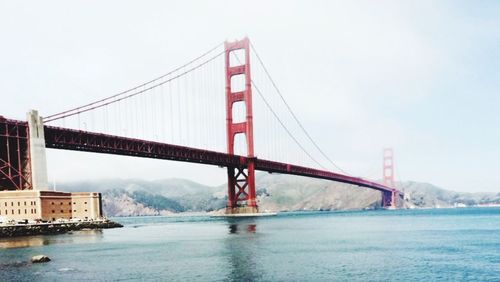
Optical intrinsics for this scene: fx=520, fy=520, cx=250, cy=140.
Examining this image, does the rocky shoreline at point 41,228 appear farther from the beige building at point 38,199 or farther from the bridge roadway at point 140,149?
the bridge roadway at point 140,149

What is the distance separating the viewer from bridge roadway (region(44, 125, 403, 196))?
7512cm

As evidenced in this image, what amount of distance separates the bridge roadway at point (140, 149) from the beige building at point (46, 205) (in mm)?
7303

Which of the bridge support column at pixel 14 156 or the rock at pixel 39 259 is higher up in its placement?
the bridge support column at pixel 14 156

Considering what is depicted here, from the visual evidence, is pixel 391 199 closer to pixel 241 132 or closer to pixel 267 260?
pixel 241 132

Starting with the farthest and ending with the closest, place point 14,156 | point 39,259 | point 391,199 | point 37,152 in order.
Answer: point 391,199 → point 37,152 → point 14,156 → point 39,259

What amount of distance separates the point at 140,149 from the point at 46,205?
2002 cm

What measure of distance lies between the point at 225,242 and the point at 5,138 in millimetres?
36653

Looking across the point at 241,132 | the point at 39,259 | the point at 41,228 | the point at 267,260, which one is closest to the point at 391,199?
the point at 241,132

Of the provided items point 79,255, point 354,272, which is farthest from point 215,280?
point 79,255

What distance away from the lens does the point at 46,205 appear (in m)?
68.6

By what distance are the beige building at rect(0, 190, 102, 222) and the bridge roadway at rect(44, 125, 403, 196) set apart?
7.30 m

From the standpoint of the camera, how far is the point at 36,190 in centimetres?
6694

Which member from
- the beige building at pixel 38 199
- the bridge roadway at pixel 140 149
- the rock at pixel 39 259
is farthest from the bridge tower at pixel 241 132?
the rock at pixel 39 259

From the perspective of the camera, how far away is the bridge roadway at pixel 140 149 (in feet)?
246
